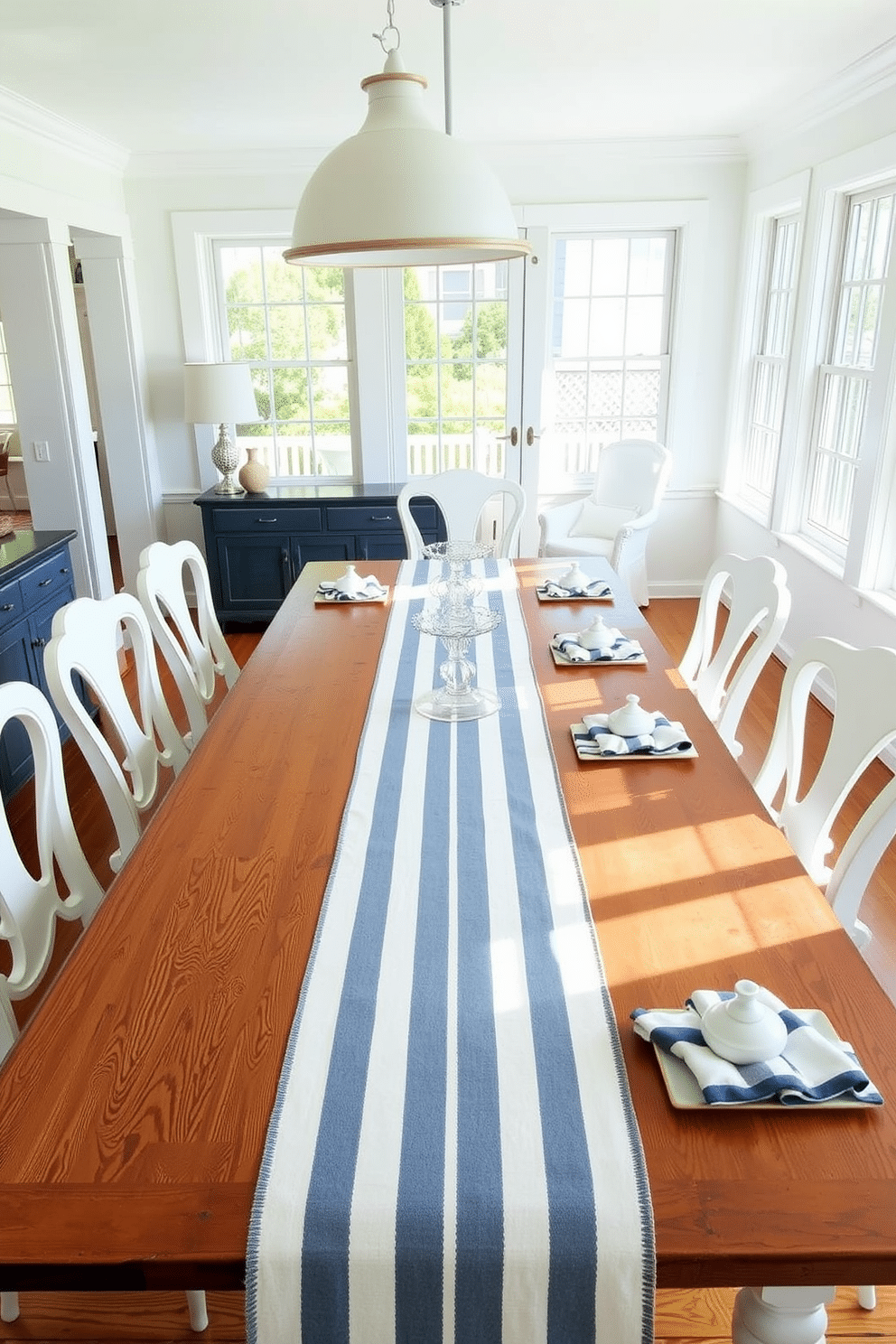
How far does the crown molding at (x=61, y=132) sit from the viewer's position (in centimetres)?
387

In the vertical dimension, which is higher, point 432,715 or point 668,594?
point 432,715

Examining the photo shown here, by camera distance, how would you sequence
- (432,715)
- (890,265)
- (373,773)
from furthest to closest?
(890,265)
(432,715)
(373,773)

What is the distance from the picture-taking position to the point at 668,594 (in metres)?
6.11

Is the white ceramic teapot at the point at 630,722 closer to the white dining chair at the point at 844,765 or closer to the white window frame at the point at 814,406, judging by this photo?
the white dining chair at the point at 844,765

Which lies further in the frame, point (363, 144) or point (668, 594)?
point (668, 594)

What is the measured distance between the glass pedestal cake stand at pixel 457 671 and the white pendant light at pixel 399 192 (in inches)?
32.5

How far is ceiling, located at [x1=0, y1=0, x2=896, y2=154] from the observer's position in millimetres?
3012

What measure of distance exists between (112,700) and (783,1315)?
71.2 inches

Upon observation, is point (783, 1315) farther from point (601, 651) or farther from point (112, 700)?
point (112, 700)

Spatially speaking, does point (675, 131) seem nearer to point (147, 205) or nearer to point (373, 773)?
point (147, 205)

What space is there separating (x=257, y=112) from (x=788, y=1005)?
174 inches

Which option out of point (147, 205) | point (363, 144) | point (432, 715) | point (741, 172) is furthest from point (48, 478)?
point (741, 172)

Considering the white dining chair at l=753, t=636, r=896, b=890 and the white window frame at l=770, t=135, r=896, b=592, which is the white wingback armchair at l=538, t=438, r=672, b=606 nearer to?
the white window frame at l=770, t=135, r=896, b=592

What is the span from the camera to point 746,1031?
3.88 ft
